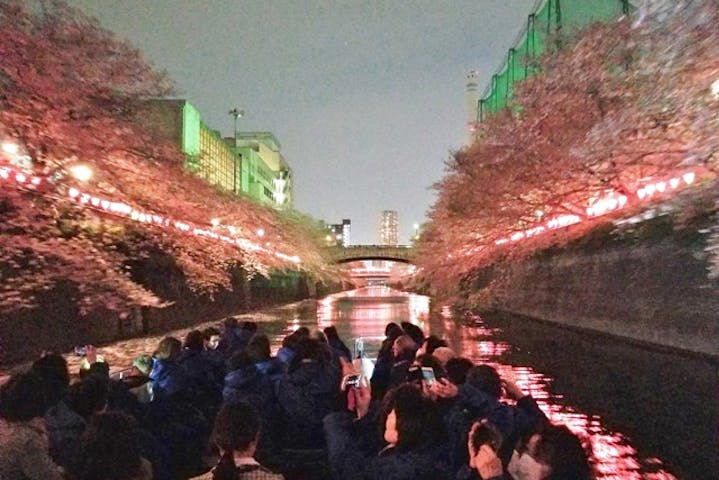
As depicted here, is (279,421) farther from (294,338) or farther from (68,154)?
(68,154)

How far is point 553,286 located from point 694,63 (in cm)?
2651

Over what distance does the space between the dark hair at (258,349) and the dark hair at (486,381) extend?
2.33 meters

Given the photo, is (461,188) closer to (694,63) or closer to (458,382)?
(694,63)

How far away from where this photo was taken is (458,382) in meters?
5.45

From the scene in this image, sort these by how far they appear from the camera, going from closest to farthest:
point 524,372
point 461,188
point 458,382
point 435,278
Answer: point 458,382
point 524,372
point 461,188
point 435,278

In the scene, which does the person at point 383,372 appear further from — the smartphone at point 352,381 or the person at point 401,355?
the smartphone at point 352,381

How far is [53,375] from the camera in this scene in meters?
4.39

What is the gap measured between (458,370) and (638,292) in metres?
17.7

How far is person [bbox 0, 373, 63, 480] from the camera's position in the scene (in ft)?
11.6

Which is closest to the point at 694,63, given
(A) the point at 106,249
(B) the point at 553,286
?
(A) the point at 106,249

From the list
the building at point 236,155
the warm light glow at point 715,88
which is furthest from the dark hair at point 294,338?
the building at point 236,155

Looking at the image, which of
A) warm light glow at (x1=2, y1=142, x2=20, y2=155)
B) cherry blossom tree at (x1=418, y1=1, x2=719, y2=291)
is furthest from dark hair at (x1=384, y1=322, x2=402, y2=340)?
warm light glow at (x1=2, y1=142, x2=20, y2=155)

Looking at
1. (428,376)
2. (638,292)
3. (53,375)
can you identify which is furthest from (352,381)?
(638,292)

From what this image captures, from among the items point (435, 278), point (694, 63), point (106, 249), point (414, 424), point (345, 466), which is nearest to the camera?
point (414, 424)
